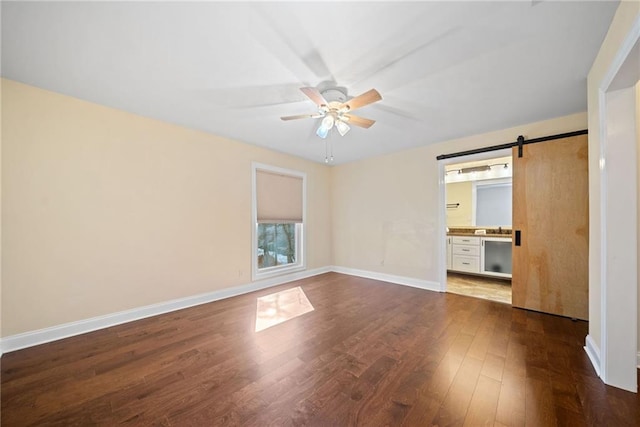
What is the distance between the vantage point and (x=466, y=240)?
16.1 ft

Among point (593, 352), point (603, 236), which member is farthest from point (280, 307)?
point (603, 236)

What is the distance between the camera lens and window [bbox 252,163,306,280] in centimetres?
413

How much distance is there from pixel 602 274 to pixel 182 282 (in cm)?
435

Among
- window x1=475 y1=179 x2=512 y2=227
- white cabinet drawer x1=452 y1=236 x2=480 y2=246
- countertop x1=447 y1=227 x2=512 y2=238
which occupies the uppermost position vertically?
window x1=475 y1=179 x2=512 y2=227

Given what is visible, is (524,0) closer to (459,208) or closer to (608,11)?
(608,11)

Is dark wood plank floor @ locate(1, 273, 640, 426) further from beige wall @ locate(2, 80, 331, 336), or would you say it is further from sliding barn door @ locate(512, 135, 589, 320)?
beige wall @ locate(2, 80, 331, 336)

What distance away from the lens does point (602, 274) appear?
171cm

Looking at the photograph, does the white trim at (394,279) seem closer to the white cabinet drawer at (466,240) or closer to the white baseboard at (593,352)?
the white cabinet drawer at (466,240)

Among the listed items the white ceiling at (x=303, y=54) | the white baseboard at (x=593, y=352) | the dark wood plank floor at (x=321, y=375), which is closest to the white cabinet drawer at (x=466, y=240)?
the dark wood plank floor at (x=321, y=375)

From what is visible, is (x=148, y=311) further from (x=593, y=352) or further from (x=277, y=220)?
(x=593, y=352)

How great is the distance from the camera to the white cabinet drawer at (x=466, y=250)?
4751 millimetres

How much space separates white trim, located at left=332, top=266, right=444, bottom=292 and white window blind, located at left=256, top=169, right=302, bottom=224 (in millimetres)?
1612

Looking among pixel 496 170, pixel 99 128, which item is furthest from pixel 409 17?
pixel 496 170

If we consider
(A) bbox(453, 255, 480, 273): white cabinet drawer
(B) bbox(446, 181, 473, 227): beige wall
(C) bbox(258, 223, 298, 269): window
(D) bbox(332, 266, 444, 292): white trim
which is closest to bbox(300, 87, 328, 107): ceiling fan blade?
(C) bbox(258, 223, 298, 269): window
